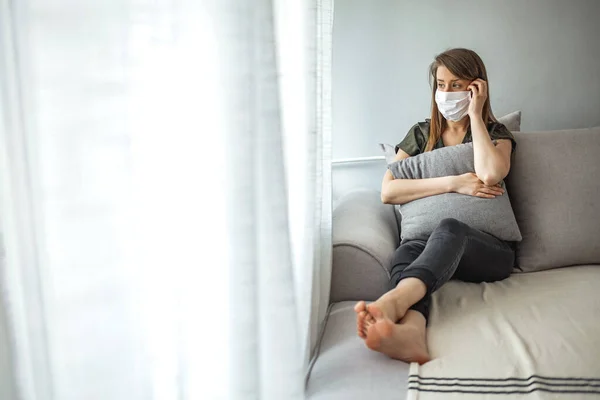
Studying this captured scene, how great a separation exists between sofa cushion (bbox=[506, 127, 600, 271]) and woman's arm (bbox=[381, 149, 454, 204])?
10.2 inches

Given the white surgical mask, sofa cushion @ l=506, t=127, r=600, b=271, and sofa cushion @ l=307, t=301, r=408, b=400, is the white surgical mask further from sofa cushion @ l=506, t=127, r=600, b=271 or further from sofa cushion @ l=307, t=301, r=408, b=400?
sofa cushion @ l=307, t=301, r=408, b=400

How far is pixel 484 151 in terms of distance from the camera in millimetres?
1516

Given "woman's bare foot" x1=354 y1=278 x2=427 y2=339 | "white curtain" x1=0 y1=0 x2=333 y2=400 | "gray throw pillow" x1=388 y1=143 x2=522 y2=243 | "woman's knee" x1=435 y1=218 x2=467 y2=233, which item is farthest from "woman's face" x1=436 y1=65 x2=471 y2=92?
"white curtain" x1=0 y1=0 x2=333 y2=400

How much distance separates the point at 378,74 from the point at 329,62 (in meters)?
0.77

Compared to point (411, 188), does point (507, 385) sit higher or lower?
lower

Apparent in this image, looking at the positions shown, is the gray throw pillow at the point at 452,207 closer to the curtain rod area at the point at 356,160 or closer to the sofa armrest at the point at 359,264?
the sofa armrest at the point at 359,264

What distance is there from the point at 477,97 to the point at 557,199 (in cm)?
37

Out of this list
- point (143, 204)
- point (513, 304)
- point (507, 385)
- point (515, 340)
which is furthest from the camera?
point (513, 304)

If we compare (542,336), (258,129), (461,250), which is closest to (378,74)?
(461,250)

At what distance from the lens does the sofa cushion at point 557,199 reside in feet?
5.16

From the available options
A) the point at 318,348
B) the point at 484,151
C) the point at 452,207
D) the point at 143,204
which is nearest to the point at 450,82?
the point at 484,151

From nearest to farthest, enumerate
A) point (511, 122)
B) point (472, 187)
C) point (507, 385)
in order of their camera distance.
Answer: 1. point (507, 385)
2. point (472, 187)
3. point (511, 122)

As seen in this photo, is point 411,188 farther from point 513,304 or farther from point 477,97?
point 513,304

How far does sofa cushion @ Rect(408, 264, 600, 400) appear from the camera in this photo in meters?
0.98
